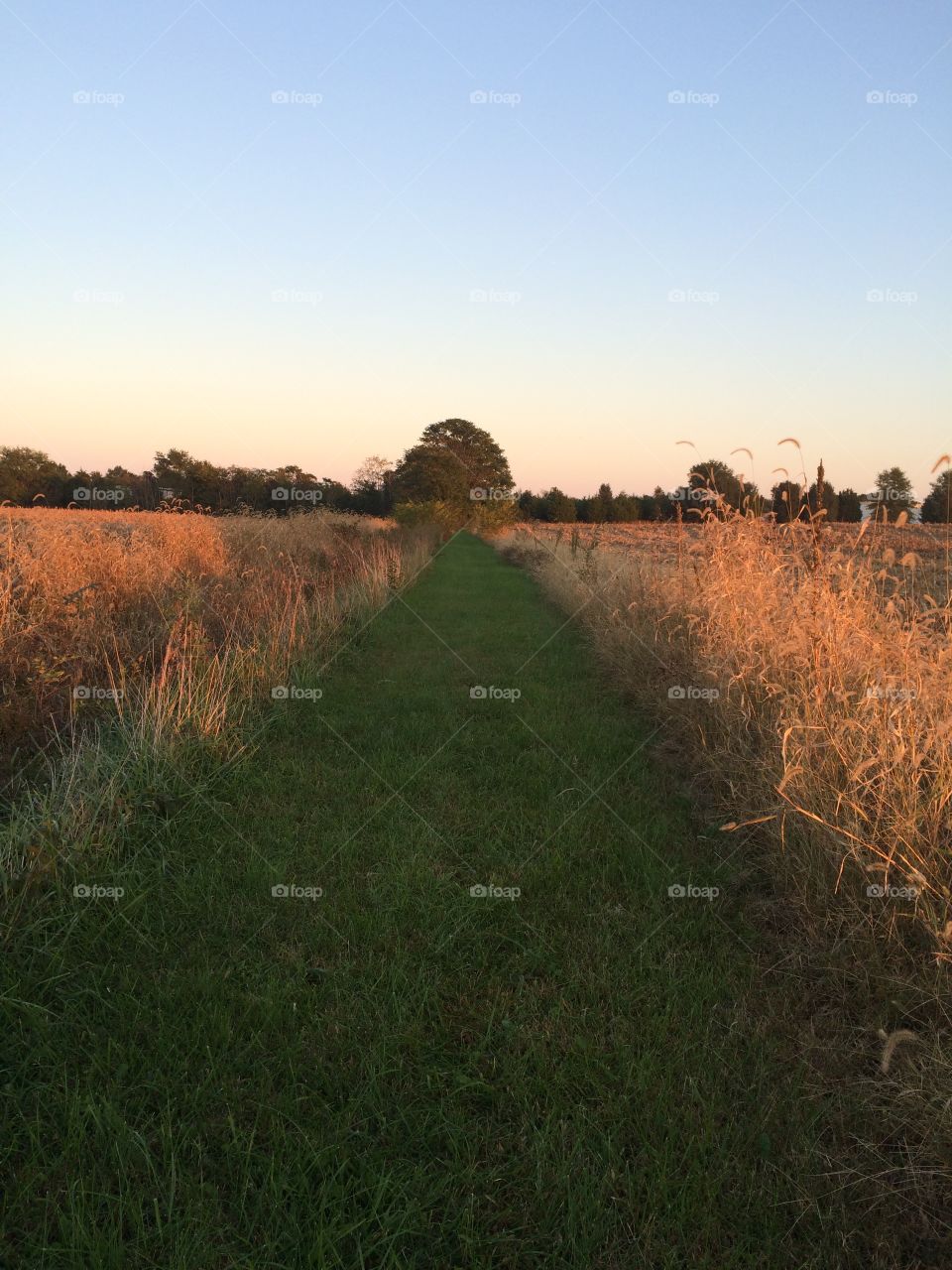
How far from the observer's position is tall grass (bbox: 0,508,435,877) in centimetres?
403

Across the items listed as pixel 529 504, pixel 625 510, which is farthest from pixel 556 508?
pixel 625 510

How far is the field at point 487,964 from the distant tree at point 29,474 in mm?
29518

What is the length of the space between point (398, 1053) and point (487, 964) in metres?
0.63

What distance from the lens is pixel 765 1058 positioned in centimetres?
254

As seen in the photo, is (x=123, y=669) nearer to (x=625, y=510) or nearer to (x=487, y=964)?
(x=487, y=964)

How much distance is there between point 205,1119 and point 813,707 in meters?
3.69

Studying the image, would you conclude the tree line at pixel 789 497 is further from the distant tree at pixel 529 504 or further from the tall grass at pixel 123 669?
the distant tree at pixel 529 504

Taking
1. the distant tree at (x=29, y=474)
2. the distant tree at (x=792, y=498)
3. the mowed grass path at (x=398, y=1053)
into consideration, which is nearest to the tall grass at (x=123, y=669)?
the mowed grass path at (x=398, y=1053)

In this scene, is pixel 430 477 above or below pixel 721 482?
above

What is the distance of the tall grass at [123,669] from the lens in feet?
13.2

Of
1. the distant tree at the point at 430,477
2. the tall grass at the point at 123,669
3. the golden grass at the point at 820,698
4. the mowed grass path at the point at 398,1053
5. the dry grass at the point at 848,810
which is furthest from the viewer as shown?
the distant tree at the point at 430,477

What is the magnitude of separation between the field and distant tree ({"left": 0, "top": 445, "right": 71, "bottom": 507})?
29.5 metres

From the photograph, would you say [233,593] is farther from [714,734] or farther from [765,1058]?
[765,1058]

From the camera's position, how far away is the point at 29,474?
32.9m
